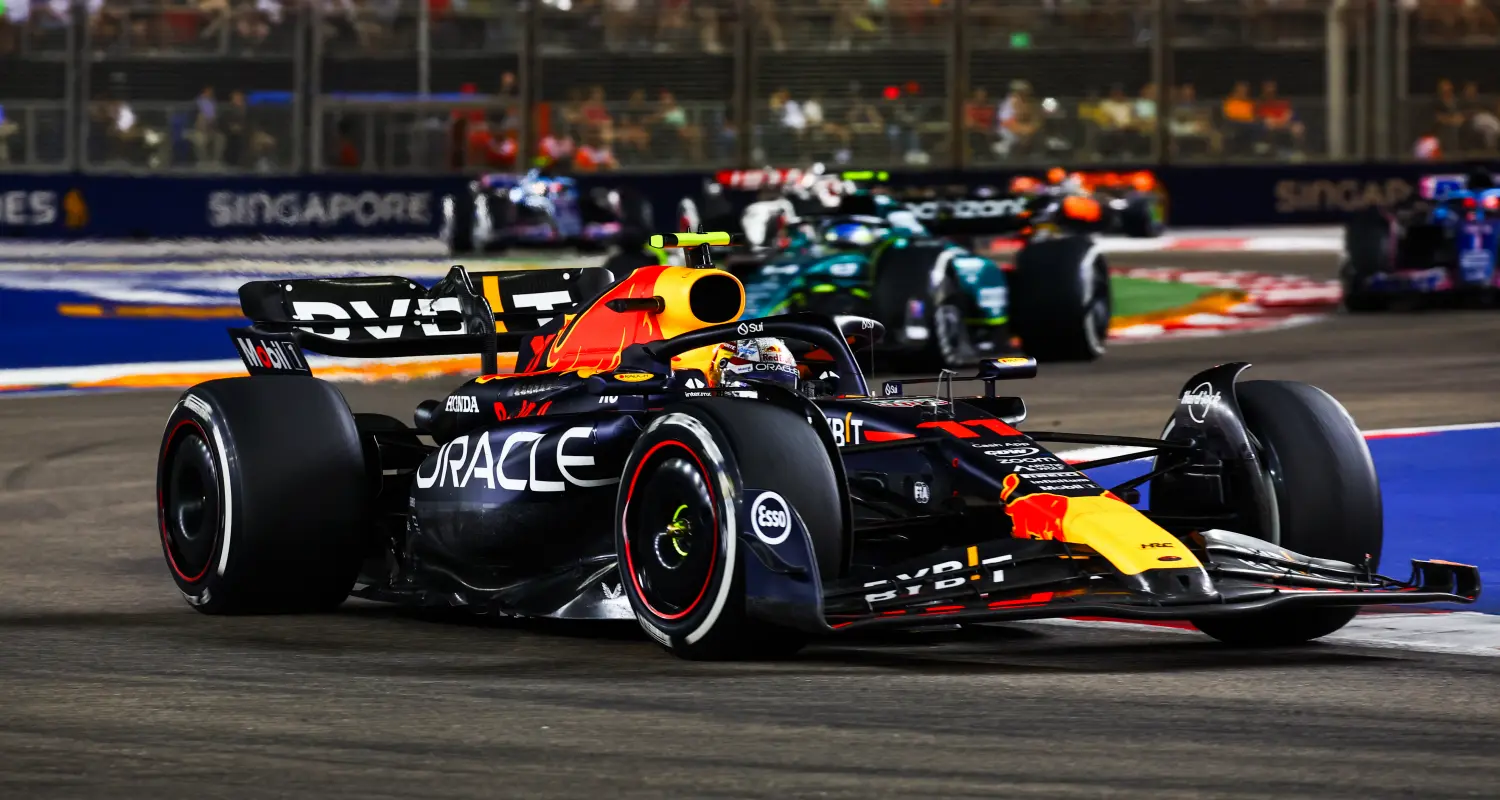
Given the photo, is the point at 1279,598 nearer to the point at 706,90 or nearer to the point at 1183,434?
the point at 1183,434

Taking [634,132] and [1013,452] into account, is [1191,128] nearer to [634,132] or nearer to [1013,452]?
[634,132]

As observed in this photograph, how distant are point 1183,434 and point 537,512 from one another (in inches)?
81.9

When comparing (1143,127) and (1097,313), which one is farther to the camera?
(1143,127)

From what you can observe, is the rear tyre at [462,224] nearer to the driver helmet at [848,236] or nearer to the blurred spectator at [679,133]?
the blurred spectator at [679,133]

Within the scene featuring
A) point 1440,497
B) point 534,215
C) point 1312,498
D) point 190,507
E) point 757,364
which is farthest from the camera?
point 534,215

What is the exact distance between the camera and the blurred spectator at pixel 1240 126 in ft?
122

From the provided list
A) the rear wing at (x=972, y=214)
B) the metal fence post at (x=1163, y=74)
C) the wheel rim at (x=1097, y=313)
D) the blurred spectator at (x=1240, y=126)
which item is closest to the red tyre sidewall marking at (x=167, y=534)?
the wheel rim at (x=1097, y=313)

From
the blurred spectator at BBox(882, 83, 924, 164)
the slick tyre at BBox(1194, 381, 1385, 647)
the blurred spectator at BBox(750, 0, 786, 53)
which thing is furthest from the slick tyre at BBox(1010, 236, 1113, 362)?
the blurred spectator at BBox(750, 0, 786, 53)

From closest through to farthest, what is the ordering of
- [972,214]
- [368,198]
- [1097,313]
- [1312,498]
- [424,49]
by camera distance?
[1312,498] < [1097,313] < [972,214] < [368,198] < [424,49]

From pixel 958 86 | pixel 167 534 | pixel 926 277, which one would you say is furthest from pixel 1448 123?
pixel 167 534

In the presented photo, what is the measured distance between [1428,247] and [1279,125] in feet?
43.2

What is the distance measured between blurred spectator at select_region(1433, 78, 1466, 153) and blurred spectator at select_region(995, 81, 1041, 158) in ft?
19.5

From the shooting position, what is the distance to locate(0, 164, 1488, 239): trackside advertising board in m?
35.9

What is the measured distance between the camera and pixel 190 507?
8828 millimetres
